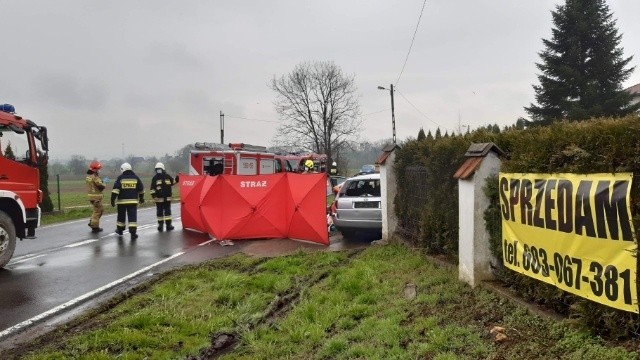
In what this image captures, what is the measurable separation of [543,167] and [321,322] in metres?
3.00

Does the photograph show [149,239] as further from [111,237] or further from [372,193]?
[372,193]

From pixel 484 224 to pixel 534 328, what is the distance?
1.85m

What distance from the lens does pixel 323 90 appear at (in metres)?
63.5

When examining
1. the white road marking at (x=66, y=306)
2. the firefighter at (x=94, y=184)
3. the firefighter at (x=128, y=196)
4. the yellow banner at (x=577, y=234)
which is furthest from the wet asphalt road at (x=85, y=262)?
the yellow banner at (x=577, y=234)

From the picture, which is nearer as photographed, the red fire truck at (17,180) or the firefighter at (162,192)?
the red fire truck at (17,180)

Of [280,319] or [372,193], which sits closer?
[280,319]

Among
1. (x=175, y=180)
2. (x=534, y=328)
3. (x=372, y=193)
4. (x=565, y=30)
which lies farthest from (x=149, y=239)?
(x=565, y=30)

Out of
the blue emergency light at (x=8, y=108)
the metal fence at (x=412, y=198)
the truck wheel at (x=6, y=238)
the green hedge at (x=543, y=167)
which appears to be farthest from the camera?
the blue emergency light at (x=8, y=108)

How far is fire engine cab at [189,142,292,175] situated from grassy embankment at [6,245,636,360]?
1295cm

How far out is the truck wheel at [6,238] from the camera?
9250 mm

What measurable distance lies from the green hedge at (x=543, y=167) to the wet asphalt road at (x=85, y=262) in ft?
11.4

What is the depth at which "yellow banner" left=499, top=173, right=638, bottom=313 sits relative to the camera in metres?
3.73

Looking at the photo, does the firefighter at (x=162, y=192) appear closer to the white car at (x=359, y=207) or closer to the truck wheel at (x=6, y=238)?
the truck wheel at (x=6, y=238)

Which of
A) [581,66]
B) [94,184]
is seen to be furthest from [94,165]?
[581,66]
